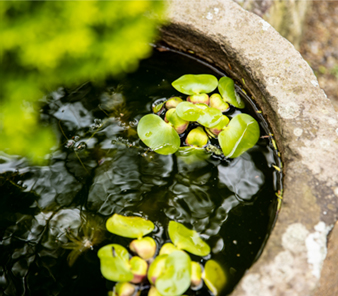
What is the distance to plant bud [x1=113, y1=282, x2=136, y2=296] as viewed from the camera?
89 centimetres

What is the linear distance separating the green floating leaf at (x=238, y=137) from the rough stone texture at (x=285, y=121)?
79 millimetres

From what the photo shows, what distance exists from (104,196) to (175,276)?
1.38 ft

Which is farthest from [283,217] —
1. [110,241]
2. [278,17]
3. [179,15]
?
[278,17]

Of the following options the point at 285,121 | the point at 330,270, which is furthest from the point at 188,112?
the point at 330,270

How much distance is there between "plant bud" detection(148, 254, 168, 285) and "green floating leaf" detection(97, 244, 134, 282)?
6 cm

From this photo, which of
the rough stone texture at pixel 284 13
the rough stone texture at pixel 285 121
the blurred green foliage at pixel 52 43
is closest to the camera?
the blurred green foliage at pixel 52 43

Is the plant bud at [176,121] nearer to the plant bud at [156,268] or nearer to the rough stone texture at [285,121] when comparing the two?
the rough stone texture at [285,121]

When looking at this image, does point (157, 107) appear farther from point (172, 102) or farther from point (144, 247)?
point (144, 247)

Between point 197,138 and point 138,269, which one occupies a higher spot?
point 197,138

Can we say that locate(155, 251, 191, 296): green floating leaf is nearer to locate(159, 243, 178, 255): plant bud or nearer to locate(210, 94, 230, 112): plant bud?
locate(159, 243, 178, 255): plant bud

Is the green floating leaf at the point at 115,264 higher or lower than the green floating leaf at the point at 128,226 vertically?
lower

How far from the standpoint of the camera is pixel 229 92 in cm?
132

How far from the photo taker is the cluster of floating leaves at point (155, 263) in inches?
34.2

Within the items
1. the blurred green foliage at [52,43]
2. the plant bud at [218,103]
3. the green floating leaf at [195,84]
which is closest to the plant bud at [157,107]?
the green floating leaf at [195,84]
